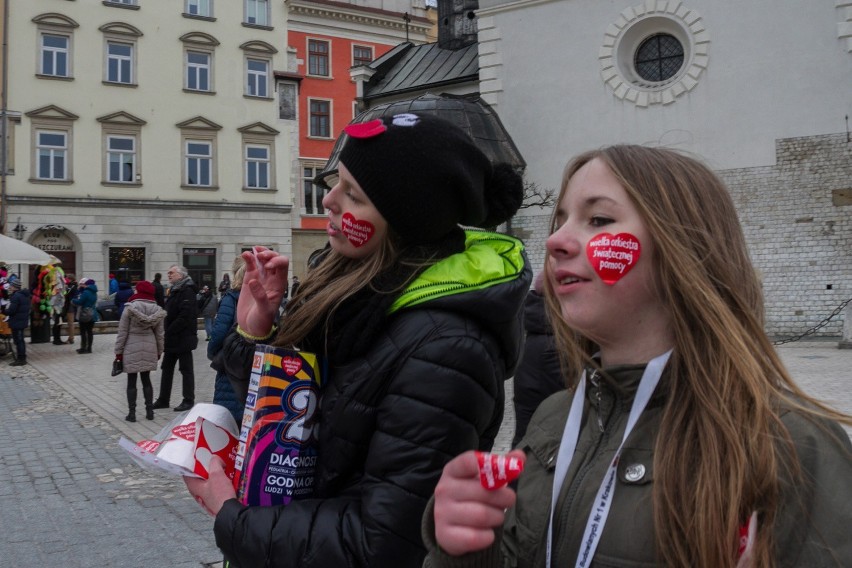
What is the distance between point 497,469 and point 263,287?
1.18 meters

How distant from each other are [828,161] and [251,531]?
18.7 m

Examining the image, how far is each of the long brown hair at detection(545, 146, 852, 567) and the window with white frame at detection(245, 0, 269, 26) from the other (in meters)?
36.1

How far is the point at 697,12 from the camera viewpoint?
60.3 ft

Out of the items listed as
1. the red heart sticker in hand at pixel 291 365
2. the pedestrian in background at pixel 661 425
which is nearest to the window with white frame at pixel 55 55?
the red heart sticker in hand at pixel 291 365

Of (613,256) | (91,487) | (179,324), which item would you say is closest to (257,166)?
(179,324)

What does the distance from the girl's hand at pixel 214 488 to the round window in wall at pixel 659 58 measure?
19.4 metres

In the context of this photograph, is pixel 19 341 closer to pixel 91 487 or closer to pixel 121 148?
pixel 91 487

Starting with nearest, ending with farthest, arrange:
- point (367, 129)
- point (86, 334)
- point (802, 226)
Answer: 1. point (367, 129)
2. point (86, 334)
3. point (802, 226)

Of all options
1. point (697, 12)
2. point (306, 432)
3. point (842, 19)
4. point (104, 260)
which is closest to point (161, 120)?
point (104, 260)

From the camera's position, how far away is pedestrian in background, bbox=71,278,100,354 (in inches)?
656

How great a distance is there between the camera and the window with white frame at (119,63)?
31.6m

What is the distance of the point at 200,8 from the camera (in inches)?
1315

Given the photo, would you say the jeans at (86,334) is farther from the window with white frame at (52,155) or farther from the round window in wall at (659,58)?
the window with white frame at (52,155)

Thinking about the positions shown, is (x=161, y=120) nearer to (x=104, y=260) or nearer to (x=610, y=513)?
(x=104, y=260)
